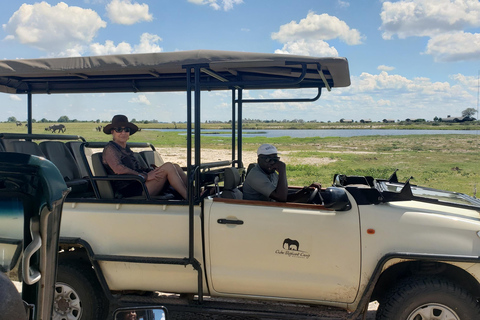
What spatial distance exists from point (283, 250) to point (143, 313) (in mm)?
1674

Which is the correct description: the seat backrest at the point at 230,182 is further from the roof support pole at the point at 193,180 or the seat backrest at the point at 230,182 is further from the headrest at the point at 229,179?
the roof support pole at the point at 193,180

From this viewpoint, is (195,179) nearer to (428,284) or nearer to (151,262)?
(151,262)

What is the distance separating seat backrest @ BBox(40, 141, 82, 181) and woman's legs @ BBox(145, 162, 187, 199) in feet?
6.71

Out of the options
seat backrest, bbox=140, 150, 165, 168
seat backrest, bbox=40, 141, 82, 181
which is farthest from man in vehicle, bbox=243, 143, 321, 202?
seat backrest, bbox=40, 141, 82, 181

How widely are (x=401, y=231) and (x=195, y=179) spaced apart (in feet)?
5.63

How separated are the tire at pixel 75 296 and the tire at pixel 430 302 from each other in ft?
8.07

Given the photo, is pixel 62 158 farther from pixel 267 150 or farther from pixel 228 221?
pixel 228 221

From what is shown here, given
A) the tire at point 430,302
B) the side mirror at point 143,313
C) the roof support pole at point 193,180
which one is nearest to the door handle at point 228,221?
the roof support pole at point 193,180

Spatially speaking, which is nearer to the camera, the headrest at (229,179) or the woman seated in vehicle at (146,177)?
the headrest at (229,179)

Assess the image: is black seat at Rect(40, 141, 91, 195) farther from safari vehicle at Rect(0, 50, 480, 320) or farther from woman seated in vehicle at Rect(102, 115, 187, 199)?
safari vehicle at Rect(0, 50, 480, 320)

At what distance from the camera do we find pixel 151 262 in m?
3.86

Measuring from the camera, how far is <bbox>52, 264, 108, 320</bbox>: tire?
3.98m

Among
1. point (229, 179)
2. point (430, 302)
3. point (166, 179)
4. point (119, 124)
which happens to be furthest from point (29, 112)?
point (430, 302)

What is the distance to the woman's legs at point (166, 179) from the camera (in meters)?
4.61
